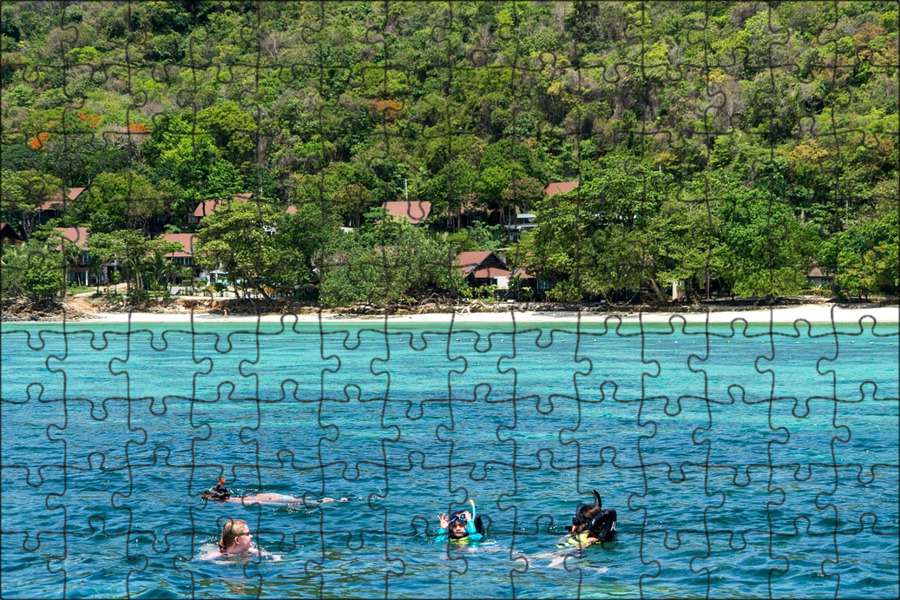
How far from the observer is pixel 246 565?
13.1 metres

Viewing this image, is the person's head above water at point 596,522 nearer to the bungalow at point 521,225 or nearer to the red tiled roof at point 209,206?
the red tiled roof at point 209,206

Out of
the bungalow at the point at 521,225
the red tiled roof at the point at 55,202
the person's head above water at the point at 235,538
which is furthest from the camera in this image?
the bungalow at the point at 521,225

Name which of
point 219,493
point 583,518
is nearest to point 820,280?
point 583,518

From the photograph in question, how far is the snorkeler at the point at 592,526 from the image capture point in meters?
13.7

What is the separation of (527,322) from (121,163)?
84.5ft

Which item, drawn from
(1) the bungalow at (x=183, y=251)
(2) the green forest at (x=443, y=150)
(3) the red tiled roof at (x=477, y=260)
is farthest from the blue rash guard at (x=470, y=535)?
(3) the red tiled roof at (x=477, y=260)

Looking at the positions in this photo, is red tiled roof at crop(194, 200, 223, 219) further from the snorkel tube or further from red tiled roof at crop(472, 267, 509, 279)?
the snorkel tube

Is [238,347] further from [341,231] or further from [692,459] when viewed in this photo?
[692,459]

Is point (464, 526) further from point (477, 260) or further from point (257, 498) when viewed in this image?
point (477, 260)

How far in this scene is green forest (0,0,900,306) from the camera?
85.0 ft

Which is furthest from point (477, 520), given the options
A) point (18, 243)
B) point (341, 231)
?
point (341, 231)
